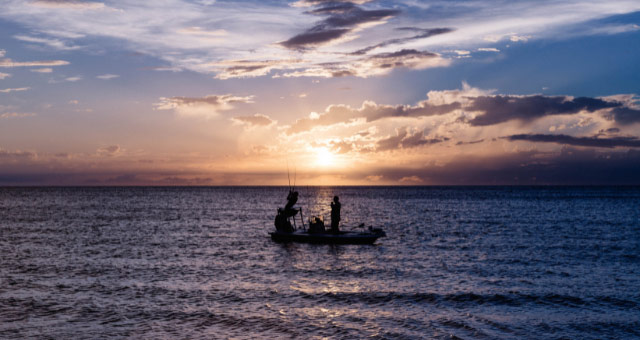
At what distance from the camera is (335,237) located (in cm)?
3738

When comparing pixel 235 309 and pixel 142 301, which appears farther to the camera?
pixel 142 301

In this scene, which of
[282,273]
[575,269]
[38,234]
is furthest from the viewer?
[38,234]

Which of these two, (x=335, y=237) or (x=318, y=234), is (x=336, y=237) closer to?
(x=335, y=237)

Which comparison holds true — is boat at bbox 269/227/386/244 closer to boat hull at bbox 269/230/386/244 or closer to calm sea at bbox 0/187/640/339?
boat hull at bbox 269/230/386/244

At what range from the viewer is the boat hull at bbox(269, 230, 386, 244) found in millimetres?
37000

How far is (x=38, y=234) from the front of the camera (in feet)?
147

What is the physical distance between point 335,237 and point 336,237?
8 cm

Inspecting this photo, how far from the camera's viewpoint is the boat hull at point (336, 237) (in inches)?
1457

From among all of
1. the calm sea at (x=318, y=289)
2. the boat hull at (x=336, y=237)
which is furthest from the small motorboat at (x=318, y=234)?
the calm sea at (x=318, y=289)

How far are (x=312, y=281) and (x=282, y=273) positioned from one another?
2.51 m

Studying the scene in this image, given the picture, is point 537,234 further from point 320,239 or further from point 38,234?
point 38,234

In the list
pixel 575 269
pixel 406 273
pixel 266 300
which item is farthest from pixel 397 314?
pixel 575 269

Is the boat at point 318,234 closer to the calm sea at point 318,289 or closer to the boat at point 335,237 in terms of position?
the boat at point 335,237

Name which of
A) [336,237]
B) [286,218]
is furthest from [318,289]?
[286,218]
